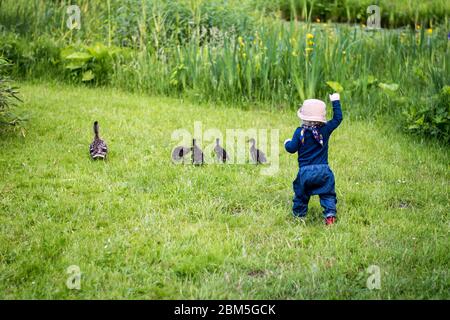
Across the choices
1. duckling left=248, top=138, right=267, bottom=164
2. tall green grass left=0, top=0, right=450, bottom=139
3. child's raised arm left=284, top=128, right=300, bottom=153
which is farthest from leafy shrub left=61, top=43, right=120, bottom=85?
child's raised arm left=284, top=128, right=300, bottom=153

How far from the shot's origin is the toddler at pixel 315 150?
4.72 metres

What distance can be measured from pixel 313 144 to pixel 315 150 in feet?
0.18

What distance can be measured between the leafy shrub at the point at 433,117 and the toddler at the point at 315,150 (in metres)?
2.60

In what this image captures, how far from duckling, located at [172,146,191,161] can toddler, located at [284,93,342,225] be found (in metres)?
1.60

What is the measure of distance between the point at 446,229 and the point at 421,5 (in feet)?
30.4

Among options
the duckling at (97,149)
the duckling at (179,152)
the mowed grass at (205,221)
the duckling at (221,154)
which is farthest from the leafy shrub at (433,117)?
the duckling at (97,149)

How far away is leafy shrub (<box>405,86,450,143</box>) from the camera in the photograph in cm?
684

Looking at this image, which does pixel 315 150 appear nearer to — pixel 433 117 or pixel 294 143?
pixel 294 143

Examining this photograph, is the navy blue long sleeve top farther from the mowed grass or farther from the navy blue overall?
the mowed grass

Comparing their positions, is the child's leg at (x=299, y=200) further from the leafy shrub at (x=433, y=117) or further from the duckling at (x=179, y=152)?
the leafy shrub at (x=433, y=117)

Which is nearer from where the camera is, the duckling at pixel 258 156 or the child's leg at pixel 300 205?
the child's leg at pixel 300 205

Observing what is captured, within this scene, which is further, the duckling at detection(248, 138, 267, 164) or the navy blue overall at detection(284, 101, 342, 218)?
the duckling at detection(248, 138, 267, 164)
